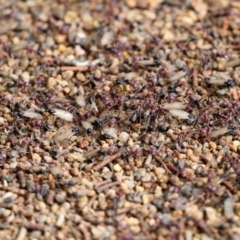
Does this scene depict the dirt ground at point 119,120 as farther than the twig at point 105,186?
No

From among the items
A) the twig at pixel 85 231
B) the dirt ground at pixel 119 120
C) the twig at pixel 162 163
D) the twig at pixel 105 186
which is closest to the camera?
the twig at pixel 85 231

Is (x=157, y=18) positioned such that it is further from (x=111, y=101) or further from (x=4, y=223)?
(x=4, y=223)

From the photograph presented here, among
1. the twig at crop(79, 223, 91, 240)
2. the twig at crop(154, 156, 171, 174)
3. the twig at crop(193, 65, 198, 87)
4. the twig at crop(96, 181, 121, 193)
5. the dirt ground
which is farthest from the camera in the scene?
the twig at crop(193, 65, 198, 87)

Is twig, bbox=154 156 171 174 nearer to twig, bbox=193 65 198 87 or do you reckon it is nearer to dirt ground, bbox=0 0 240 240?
dirt ground, bbox=0 0 240 240

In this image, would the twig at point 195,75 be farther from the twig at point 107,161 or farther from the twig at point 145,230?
the twig at point 145,230

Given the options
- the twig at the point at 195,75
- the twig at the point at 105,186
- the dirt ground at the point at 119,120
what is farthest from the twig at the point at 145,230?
the twig at the point at 195,75

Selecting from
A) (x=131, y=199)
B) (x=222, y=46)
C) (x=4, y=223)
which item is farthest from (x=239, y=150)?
(x=4, y=223)

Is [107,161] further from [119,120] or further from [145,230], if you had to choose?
[145,230]

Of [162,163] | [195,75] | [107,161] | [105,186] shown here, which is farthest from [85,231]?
[195,75]

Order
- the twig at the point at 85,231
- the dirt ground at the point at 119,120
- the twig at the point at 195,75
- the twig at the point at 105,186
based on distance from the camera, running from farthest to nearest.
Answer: the twig at the point at 195,75 < the twig at the point at 105,186 < the dirt ground at the point at 119,120 < the twig at the point at 85,231

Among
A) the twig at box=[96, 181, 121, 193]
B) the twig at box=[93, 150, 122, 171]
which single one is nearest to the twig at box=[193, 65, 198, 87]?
the twig at box=[93, 150, 122, 171]

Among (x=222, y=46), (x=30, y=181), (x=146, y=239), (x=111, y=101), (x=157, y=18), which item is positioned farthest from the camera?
(x=157, y=18)
